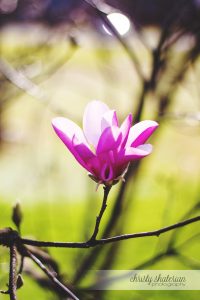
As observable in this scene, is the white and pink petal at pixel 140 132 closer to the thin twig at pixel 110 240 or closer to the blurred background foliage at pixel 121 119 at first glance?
the thin twig at pixel 110 240

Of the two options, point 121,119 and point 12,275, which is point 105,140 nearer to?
point 12,275

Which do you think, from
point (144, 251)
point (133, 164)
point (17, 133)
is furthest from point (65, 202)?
point (133, 164)

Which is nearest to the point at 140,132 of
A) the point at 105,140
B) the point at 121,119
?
the point at 105,140

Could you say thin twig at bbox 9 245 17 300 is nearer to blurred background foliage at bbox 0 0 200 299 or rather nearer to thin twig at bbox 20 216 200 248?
thin twig at bbox 20 216 200 248

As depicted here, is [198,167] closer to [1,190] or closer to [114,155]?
[1,190]

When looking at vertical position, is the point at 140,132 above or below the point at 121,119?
Answer: above

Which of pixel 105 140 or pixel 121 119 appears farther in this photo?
pixel 121 119

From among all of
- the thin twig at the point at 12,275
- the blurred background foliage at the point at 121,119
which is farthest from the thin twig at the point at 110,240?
the blurred background foliage at the point at 121,119
